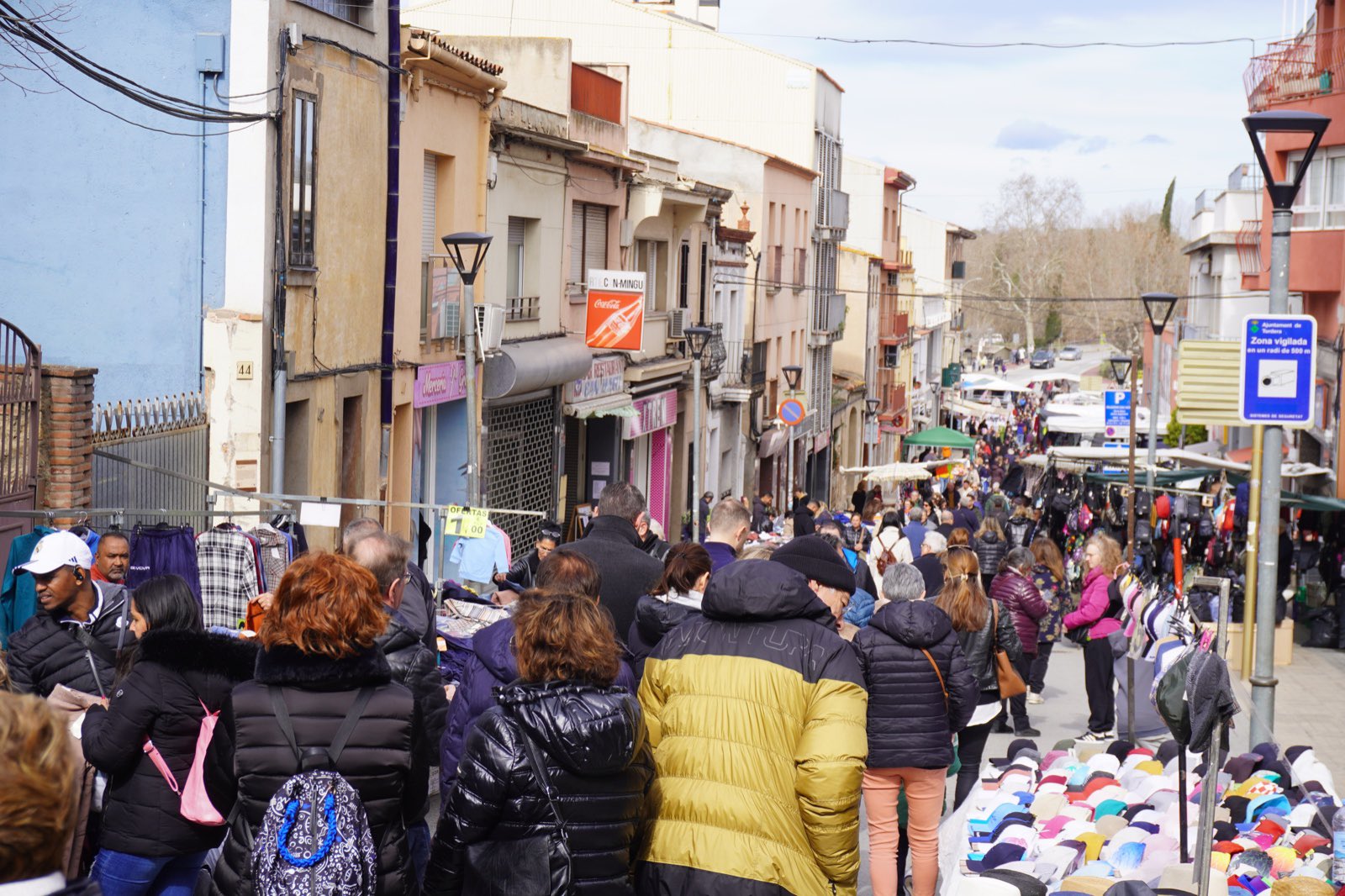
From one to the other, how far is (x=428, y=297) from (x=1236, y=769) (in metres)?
11.7

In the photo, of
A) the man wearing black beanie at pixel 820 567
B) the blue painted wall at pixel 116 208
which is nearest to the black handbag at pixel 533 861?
the man wearing black beanie at pixel 820 567

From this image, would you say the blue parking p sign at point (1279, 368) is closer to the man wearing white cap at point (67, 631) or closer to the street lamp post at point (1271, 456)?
the street lamp post at point (1271, 456)

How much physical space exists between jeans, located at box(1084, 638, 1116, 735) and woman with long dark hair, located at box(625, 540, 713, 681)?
19.8ft

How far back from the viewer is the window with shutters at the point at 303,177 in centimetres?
1350

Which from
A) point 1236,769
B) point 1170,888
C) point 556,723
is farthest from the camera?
→ point 1236,769

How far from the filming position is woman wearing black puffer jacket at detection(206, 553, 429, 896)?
13.9 ft

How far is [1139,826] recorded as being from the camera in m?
7.56

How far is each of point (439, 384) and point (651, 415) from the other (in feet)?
35.2

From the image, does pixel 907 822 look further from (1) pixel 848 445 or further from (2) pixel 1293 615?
(1) pixel 848 445

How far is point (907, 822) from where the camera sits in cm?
766

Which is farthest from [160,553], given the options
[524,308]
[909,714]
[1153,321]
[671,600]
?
[1153,321]

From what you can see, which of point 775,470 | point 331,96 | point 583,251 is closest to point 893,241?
point 775,470

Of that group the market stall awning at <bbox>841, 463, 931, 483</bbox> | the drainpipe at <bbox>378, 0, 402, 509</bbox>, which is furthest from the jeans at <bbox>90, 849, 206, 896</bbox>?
the market stall awning at <bbox>841, 463, 931, 483</bbox>

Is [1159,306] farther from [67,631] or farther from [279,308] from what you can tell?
[67,631]
